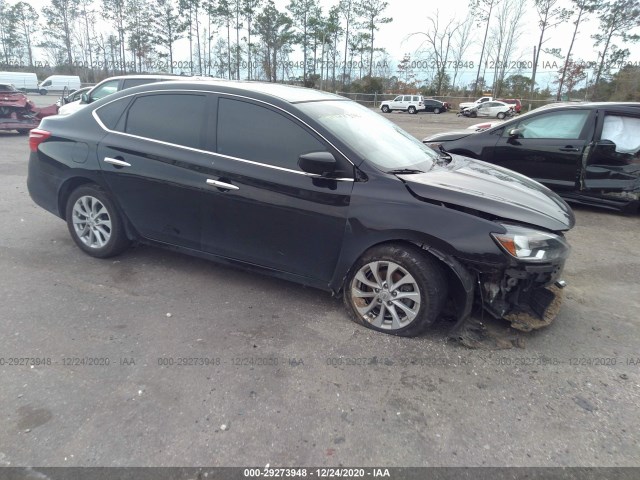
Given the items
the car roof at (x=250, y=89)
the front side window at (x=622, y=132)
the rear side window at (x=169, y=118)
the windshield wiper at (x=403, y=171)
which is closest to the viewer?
the windshield wiper at (x=403, y=171)

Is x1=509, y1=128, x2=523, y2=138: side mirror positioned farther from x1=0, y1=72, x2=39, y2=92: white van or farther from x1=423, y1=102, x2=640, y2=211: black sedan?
x1=0, y1=72, x2=39, y2=92: white van

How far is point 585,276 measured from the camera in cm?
446

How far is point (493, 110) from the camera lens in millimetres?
36188

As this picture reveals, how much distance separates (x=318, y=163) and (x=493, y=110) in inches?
1466

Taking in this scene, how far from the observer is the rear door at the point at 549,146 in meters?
6.35

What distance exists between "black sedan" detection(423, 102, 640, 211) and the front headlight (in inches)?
127

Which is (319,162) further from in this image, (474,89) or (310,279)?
(474,89)

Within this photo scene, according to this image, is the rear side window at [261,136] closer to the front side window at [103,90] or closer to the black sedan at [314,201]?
the black sedan at [314,201]

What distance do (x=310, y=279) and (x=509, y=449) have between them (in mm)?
1765

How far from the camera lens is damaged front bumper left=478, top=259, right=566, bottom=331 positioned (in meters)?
3.01

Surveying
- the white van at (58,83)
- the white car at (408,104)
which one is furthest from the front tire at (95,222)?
the white van at (58,83)

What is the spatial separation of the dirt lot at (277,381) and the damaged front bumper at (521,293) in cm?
16

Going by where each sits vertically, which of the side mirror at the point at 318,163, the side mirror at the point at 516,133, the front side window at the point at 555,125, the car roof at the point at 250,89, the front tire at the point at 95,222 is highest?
the car roof at the point at 250,89

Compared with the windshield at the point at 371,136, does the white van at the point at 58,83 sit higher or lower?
lower
